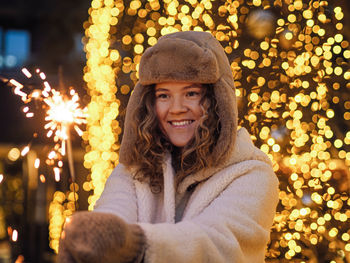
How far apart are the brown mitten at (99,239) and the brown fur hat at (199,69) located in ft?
1.89

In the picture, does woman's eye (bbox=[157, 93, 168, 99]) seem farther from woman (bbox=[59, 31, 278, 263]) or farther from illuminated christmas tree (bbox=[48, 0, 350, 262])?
illuminated christmas tree (bbox=[48, 0, 350, 262])

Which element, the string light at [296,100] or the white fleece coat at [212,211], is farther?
the string light at [296,100]

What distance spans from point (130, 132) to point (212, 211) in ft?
1.59

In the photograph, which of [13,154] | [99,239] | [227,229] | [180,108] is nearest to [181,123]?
[180,108]

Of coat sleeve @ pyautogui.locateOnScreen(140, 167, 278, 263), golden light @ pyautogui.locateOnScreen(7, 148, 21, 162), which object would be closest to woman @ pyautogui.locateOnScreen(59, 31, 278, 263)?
coat sleeve @ pyautogui.locateOnScreen(140, 167, 278, 263)

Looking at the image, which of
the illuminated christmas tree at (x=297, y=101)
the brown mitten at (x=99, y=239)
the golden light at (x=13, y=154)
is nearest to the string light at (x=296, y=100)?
the illuminated christmas tree at (x=297, y=101)

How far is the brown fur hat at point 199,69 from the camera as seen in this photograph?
1971mm

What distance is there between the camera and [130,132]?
217cm

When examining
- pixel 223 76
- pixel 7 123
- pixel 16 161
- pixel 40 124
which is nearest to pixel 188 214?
pixel 223 76

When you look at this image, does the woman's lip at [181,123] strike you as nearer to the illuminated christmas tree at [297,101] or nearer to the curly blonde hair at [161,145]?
the curly blonde hair at [161,145]

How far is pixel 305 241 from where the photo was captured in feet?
9.24

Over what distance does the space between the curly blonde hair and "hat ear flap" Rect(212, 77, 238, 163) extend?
30 mm

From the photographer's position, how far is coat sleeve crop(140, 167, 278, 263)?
5.36 ft

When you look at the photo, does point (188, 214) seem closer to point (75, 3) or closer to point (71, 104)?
point (71, 104)
